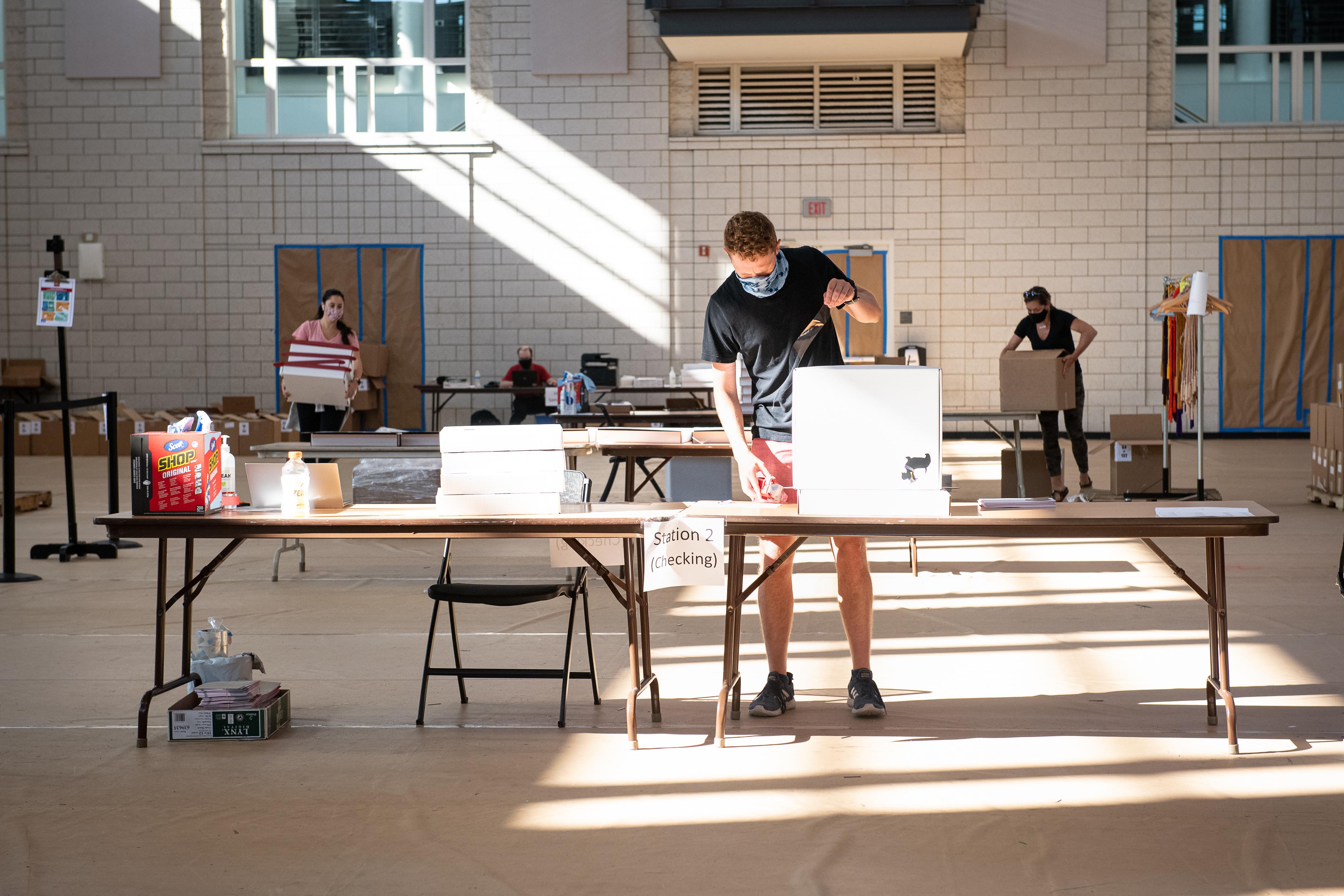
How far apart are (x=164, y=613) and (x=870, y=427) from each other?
6.53ft

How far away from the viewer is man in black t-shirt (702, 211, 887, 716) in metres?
3.35

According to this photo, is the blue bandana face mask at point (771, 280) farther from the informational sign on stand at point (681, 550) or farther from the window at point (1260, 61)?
the window at point (1260, 61)

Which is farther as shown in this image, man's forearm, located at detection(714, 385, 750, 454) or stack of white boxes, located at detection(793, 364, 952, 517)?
man's forearm, located at detection(714, 385, 750, 454)

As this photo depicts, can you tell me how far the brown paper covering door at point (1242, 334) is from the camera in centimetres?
1288

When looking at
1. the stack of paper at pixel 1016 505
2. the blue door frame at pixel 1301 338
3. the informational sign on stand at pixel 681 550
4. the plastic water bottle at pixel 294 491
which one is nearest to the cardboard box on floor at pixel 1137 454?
the stack of paper at pixel 1016 505

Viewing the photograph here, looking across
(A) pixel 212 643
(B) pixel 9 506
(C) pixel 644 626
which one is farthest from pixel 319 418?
(C) pixel 644 626

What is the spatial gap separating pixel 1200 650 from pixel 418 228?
34.8 feet

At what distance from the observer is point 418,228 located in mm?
13250

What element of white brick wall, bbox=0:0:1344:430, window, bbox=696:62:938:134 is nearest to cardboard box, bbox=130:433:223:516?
white brick wall, bbox=0:0:1344:430

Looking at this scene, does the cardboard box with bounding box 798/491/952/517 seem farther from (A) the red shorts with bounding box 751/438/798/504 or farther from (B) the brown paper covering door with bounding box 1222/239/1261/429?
(B) the brown paper covering door with bounding box 1222/239/1261/429

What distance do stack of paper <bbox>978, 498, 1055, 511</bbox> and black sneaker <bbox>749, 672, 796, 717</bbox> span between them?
0.74m

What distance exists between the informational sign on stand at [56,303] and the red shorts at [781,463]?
13.7 feet

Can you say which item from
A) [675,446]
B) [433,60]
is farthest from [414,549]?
[433,60]

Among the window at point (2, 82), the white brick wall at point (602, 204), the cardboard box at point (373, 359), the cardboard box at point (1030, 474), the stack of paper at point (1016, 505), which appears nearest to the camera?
the stack of paper at point (1016, 505)
